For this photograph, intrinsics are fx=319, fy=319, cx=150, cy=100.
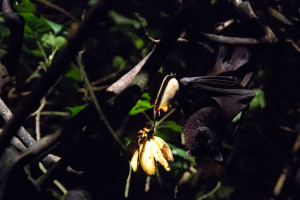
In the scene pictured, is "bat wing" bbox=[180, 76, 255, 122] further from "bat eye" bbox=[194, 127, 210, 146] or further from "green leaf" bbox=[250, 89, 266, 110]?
"green leaf" bbox=[250, 89, 266, 110]

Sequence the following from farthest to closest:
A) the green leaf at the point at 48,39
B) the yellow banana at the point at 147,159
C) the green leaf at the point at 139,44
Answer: the green leaf at the point at 139,44 → the green leaf at the point at 48,39 → the yellow banana at the point at 147,159

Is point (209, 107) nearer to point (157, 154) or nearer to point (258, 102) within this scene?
point (157, 154)

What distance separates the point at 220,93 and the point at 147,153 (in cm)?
35

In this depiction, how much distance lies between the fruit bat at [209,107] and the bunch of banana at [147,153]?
0.09 metres

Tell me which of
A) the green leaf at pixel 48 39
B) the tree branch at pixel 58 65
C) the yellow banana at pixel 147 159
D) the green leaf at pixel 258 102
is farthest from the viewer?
the green leaf at pixel 258 102

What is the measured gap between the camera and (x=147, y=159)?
104 centimetres

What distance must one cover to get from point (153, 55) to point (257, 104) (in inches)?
51.8

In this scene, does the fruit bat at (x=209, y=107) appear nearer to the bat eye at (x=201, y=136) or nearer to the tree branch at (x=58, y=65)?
the bat eye at (x=201, y=136)

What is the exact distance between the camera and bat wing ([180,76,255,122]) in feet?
3.70

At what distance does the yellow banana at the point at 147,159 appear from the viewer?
104cm

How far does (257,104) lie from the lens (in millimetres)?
2002

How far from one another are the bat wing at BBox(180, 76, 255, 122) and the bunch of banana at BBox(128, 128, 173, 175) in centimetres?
18

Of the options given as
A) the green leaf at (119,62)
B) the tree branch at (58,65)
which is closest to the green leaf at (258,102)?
the green leaf at (119,62)

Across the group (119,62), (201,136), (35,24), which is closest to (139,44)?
(119,62)
